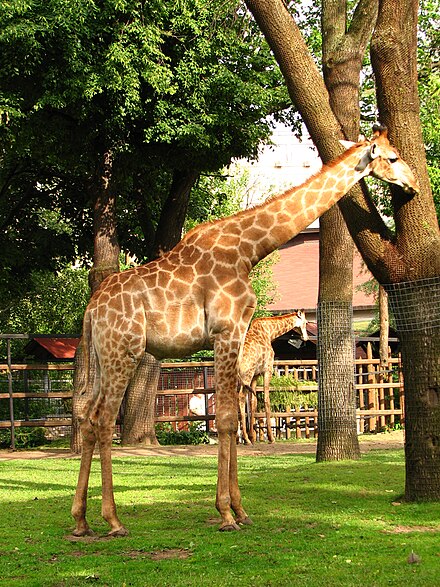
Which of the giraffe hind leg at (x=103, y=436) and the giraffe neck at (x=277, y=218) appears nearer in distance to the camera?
the giraffe hind leg at (x=103, y=436)

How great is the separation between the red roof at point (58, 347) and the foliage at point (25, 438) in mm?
5299

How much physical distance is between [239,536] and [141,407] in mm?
13510

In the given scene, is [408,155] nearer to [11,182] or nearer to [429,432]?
[429,432]

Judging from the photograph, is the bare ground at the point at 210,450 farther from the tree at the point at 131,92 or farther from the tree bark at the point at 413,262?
the tree bark at the point at 413,262

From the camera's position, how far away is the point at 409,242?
951 cm

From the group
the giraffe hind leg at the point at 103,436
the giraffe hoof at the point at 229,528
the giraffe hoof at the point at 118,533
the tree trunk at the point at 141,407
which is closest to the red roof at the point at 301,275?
the tree trunk at the point at 141,407

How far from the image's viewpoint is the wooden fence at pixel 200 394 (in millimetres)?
22516

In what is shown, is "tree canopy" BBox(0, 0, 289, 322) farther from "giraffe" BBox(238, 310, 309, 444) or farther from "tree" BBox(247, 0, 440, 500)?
"tree" BBox(247, 0, 440, 500)

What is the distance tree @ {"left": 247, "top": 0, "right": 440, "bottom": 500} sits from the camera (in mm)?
9266

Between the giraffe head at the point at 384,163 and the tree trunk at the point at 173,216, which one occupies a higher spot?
the tree trunk at the point at 173,216

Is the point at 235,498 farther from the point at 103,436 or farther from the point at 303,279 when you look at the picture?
the point at 303,279

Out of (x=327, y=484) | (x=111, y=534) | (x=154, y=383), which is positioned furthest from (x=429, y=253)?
(x=154, y=383)

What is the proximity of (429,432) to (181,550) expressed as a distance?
9.93ft

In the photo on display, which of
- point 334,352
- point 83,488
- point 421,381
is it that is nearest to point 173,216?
point 334,352
